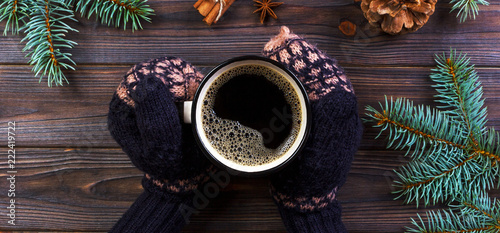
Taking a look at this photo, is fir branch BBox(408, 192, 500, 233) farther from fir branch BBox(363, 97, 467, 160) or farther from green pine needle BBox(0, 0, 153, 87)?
green pine needle BBox(0, 0, 153, 87)

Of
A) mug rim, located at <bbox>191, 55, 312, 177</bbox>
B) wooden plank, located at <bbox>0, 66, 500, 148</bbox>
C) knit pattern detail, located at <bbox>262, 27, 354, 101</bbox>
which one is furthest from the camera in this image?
wooden plank, located at <bbox>0, 66, 500, 148</bbox>

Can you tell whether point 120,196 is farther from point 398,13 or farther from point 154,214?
point 398,13

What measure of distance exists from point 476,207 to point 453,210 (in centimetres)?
6

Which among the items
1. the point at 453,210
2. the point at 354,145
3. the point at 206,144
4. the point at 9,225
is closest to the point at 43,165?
the point at 9,225

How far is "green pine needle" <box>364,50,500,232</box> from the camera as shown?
67cm

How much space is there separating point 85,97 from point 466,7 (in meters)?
0.83

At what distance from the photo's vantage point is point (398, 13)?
0.64m

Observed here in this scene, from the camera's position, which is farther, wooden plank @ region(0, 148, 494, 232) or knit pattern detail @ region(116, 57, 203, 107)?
wooden plank @ region(0, 148, 494, 232)

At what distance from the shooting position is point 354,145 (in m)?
0.64

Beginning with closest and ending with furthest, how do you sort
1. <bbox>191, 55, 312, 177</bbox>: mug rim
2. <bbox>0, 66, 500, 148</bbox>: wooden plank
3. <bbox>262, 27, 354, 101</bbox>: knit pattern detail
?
<bbox>191, 55, 312, 177</bbox>: mug rim < <bbox>262, 27, 354, 101</bbox>: knit pattern detail < <bbox>0, 66, 500, 148</bbox>: wooden plank

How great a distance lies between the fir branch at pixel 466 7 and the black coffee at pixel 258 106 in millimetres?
437

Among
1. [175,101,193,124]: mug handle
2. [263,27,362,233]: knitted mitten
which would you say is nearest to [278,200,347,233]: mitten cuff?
[263,27,362,233]: knitted mitten

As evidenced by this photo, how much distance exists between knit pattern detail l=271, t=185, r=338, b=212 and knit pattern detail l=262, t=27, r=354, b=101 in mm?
193

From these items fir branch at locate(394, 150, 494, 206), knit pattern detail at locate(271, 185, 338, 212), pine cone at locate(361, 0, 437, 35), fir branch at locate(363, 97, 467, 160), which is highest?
pine cone at locate(361, 0, 437, 35)
